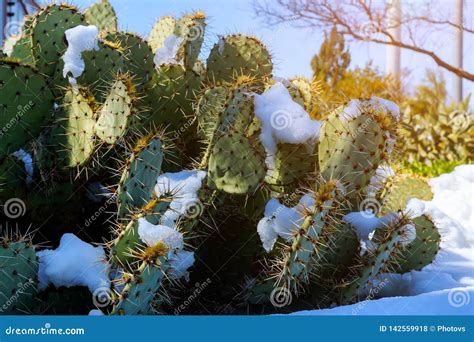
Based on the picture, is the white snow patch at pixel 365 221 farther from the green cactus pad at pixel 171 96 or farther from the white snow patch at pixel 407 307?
the green cactus pad at pixel 171 96

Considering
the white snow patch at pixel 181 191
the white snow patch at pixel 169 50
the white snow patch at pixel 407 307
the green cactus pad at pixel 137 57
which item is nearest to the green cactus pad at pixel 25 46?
the green cactus pad at pixel 137 57

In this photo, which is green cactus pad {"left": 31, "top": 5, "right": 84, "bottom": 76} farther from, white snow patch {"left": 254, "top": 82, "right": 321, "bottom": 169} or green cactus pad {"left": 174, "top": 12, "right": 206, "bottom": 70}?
white snow patch {"left": 254, "top": 82, "right": 321, "bottom": 169}

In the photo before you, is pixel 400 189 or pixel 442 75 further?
pixel 442 75

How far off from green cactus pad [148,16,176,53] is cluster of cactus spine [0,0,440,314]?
36 cm

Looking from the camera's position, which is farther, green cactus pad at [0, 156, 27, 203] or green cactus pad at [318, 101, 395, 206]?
green cactus pad at [0, 156, 27, 203]

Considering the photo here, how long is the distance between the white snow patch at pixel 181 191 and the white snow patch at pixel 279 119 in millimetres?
370

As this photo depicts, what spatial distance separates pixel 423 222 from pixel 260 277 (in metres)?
1.14

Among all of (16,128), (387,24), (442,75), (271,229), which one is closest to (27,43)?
(16,128)

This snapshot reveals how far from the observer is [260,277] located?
3.67m

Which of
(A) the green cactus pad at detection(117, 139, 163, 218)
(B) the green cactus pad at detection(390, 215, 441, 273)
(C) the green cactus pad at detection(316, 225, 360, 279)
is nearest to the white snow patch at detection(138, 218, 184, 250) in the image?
(A) the green cactus pad at detection(117, 139, 163, 218)

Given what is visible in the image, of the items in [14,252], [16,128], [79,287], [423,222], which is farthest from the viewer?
[423,222]

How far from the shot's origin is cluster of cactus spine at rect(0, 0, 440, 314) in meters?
3.32

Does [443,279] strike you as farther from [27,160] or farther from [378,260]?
[27,160]
